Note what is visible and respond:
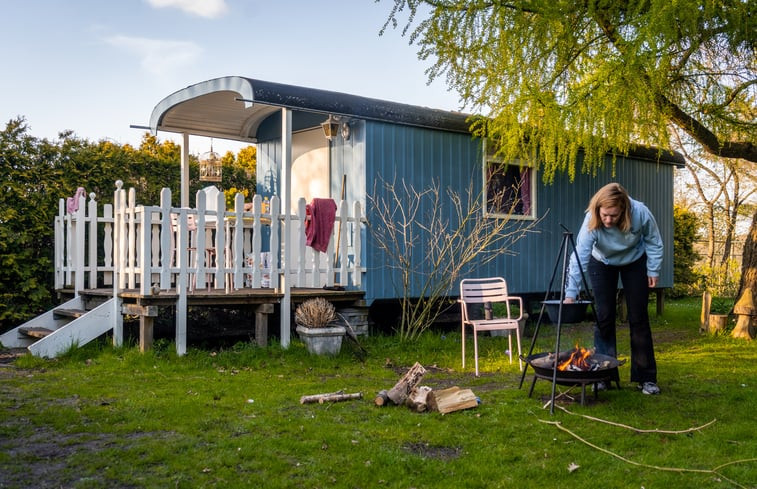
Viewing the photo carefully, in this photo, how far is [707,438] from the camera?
153 inches

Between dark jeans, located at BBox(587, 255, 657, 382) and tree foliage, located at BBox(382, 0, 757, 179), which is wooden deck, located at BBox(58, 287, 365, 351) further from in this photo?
dark jeans, located at BBox(587, 255, 657, 382)

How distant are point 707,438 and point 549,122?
4.07 metres

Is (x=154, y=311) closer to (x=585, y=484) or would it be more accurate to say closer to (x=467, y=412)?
(x=467, y=412)

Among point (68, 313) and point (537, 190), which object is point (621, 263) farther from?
point (68, 313)

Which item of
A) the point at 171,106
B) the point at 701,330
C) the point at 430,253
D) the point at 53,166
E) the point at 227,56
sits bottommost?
the point at 701,330

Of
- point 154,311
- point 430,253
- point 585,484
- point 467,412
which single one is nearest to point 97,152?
point 154,311

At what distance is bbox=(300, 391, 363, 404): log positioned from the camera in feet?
15.6

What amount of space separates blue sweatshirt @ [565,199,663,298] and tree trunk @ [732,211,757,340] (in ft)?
15.2

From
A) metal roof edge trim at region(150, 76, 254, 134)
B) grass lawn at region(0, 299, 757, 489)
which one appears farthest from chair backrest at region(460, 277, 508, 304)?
metal roof edge trim at region(150, 76, 254, 134)

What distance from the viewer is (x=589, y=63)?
7.53m

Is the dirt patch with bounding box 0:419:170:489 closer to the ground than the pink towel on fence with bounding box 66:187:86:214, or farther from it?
closer to the ground

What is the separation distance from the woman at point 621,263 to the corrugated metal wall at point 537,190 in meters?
3.37

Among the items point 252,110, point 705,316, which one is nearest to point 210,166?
point 252,110

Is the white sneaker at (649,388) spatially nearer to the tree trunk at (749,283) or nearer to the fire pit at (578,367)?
the fire pit at (578,367)
